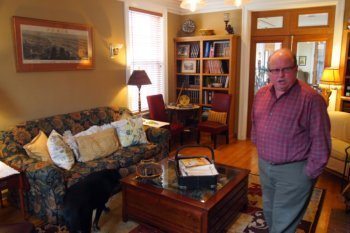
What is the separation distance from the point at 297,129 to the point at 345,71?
128 inches

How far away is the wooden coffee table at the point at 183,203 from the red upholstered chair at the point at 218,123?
2.16 metres

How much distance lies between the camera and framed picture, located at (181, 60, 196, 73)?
229 inches

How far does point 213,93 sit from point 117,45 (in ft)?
6.93

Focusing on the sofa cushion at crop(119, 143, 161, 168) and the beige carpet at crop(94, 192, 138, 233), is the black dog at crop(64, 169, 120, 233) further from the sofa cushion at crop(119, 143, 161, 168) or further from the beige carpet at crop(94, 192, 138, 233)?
the sofa cushion at crop(119, 143, 161, 168)

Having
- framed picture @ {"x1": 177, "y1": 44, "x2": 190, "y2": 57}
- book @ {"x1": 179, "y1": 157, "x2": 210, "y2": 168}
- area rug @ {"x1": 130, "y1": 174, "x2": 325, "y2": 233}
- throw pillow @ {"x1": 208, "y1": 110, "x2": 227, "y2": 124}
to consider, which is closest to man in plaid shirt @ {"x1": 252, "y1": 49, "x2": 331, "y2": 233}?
area rug @ {"x1": 130, "y1": 174, "x2": 325, "y2": 233}

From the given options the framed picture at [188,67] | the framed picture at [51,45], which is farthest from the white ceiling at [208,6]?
the framed picture at [51,45]

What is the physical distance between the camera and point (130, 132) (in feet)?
12.5

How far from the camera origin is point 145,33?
5160 millimetres

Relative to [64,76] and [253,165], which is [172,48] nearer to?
[64,76]

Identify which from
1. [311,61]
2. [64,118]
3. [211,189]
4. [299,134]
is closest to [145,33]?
[64,118]

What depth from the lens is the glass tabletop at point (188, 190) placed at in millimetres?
2436

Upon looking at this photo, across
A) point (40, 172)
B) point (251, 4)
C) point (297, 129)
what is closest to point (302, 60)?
point (251, 4)

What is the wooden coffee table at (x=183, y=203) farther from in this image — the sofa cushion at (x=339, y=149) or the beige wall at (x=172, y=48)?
the beige wall at (x=172, y=48)

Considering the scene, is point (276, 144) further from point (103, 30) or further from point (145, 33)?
point (145, 33)
